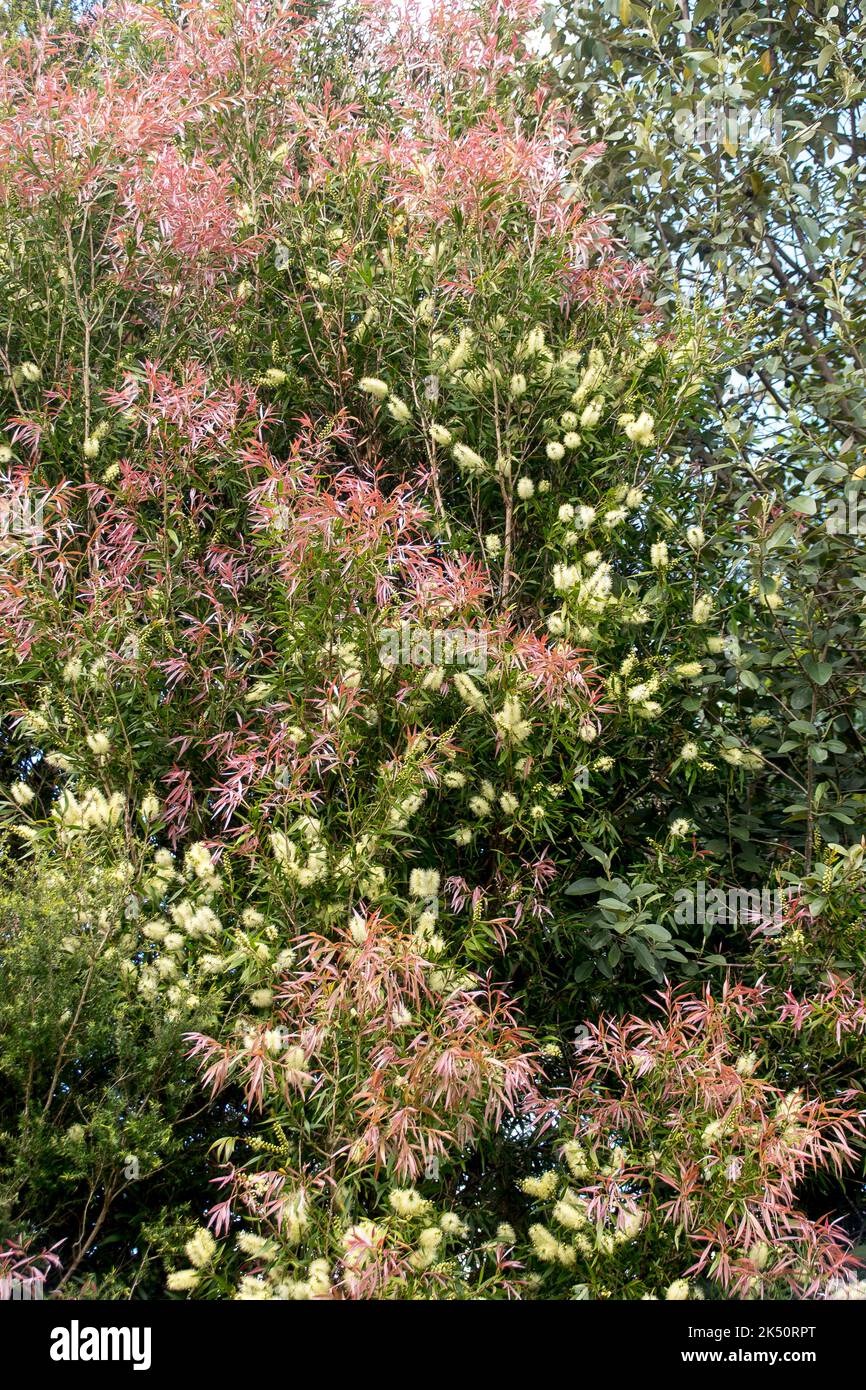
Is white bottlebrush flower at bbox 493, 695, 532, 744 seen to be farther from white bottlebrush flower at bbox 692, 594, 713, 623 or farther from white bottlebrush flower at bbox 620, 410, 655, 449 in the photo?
white bottlebrush flower at bbox 620, 410, 655, 449

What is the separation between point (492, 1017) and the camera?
2934mm

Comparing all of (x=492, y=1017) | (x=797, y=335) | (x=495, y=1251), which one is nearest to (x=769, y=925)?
(x=492, y=1017)

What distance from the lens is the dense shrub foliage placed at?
2.88 metres

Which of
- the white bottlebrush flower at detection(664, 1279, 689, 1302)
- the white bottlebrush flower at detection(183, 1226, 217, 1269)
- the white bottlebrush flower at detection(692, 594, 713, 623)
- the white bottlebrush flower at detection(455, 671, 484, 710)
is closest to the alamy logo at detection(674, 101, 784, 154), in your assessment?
the white bottlebrush flower at detection(692, 594, 713, 623)

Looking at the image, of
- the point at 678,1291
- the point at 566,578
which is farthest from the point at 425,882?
the point at 678,1291

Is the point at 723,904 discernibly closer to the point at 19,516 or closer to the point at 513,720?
the point at 513,720

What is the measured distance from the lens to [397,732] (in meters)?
3.58
